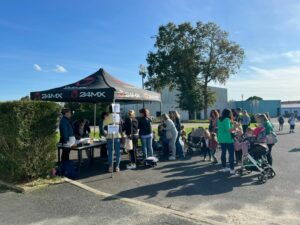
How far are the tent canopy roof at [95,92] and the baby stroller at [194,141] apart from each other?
2.24m

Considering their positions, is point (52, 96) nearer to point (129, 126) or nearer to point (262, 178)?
point (129, 126)

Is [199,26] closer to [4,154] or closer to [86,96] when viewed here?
[86,96]

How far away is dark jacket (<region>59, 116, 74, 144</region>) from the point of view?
902 cm

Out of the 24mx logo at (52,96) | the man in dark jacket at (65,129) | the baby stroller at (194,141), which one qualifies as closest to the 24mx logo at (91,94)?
the 24mx logo at (52,96)

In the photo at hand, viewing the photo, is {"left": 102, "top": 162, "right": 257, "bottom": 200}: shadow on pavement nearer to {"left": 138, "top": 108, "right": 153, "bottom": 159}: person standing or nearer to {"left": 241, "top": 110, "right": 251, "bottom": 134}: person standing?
{"left": 138, "top": 108, "right": 153, "bottom": 159}: person standing

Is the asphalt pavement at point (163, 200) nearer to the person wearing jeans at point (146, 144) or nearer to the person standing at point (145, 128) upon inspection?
the person wearing jeans at point (146, 144)

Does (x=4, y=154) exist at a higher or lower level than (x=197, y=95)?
lower

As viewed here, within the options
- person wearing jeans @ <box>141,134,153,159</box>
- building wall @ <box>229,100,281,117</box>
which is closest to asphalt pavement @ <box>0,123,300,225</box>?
person wearing jeans @ <box>141,134,153,159</box>

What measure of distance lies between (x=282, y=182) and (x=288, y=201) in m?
1.68

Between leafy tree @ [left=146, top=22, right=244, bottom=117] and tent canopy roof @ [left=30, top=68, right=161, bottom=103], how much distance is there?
38.0 metres

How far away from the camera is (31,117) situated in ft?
25.2

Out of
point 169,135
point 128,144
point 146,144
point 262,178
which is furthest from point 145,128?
point 262,178

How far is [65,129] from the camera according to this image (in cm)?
916

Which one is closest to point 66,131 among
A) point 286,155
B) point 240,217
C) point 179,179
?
point 179,179
